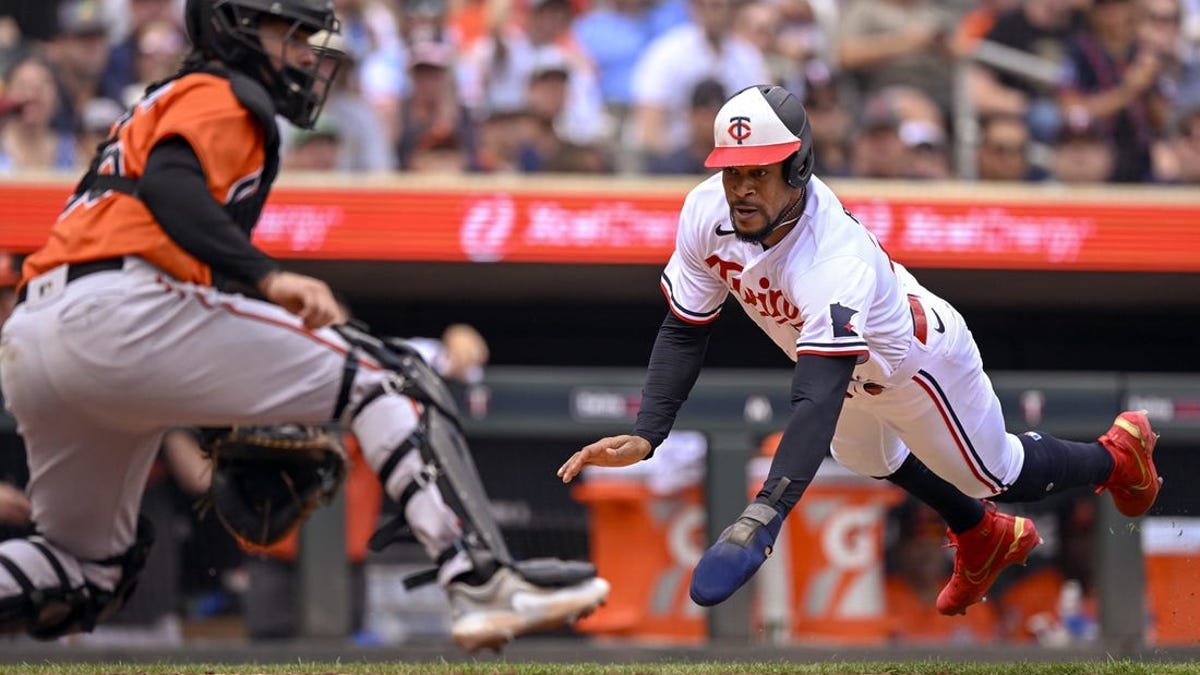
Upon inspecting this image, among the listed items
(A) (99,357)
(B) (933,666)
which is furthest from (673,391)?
(A) (99,357)

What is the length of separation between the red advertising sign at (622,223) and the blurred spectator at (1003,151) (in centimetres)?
45

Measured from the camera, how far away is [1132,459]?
225 inches

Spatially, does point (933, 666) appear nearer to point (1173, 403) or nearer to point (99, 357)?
point (99, 357)

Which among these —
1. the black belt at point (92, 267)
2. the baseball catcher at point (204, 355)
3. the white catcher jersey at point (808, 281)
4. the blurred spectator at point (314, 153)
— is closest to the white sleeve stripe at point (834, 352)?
the white catcher jersey at point (808, 281)

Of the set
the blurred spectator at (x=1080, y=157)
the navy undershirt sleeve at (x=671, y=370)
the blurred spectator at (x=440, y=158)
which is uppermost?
the navy undershirt sleeve at (x=671, y=370)

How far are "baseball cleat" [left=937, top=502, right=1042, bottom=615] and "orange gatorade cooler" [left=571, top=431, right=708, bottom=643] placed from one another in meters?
2.74

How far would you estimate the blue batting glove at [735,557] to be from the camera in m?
4.28

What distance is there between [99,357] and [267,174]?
76cm

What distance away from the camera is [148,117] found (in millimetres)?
5141

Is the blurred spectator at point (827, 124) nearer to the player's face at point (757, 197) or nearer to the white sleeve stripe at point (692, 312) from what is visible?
the white sleeve stripe at point (692, 312)

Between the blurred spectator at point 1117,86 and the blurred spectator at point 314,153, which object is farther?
the blurred spectator at point 1117,86

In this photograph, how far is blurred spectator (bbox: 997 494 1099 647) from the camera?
8.82m

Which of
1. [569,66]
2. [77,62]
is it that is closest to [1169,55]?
[569,66]

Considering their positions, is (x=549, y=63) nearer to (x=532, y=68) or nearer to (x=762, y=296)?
(x=532, y=68)
